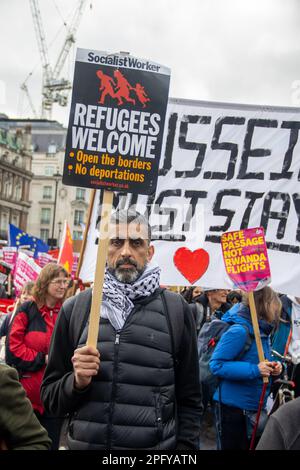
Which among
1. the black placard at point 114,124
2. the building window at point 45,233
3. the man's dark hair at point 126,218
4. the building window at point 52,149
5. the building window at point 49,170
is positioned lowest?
the building window at point 45,233

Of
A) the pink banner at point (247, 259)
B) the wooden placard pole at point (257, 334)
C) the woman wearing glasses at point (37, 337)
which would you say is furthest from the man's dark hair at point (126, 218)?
the woman wearing glasses at point (37, 337)

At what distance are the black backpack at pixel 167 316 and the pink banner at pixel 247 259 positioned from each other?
53.2 inches

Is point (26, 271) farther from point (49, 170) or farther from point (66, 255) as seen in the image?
point (49, 170)

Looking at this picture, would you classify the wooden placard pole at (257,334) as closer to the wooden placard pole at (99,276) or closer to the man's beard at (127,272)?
the man's beard at (127,272)

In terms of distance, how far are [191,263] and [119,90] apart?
2284 mm

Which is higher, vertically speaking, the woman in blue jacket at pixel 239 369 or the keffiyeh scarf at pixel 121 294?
the keffiyeh scarf at pixel 121 294

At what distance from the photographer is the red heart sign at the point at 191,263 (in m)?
5.00

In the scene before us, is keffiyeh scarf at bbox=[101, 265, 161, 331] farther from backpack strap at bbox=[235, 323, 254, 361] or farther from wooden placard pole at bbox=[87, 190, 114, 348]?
backpack strap at bbox=[235, 323, 254, 361]

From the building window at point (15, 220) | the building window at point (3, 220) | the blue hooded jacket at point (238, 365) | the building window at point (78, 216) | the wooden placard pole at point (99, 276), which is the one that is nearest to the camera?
the wooden placard pole at point (99, 276)

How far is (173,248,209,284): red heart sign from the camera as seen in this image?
16.4 feet

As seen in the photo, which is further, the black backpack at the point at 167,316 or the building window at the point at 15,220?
the building window at the point at 15,220

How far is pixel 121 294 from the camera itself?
300cm

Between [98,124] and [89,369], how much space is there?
4.21 ft

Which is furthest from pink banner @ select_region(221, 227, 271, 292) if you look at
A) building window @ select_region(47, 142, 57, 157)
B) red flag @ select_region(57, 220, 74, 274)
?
building window @ select_region(47, 142, 57, 157)
